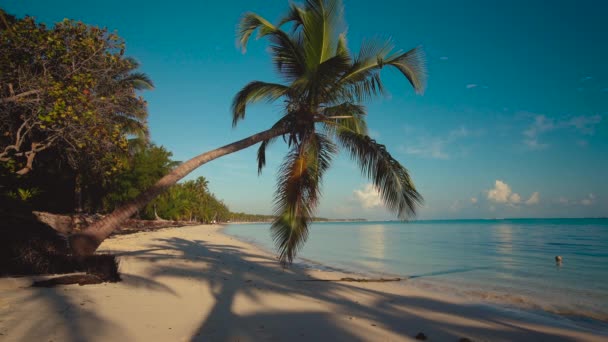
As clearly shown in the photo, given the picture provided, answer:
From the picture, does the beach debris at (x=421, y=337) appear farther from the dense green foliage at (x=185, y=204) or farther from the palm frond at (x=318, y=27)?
the dense green foliage at (x=185, y=204)

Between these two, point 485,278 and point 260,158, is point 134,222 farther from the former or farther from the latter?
point 485,278

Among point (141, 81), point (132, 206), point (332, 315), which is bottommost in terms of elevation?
point (332, 315)

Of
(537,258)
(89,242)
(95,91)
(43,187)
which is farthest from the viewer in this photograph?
(43,187)

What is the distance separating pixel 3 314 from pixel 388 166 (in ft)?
21.3

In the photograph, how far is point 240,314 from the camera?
→ 13.9 feet

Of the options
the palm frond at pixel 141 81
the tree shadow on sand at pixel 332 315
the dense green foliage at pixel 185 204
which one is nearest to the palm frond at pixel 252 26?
the tree shadow on sand at pixel 332 315

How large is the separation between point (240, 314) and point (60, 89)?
572 cm

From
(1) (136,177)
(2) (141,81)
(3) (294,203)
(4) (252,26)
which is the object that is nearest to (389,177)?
(3) (294,203)

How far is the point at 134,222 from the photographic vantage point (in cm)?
3142

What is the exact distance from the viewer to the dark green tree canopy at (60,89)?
579 cm

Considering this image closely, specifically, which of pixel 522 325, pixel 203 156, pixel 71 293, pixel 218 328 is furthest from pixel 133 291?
pixel 522 325

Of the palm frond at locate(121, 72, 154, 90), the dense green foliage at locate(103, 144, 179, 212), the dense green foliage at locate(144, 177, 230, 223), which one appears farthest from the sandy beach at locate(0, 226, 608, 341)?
the dense green foliage at locate(144, 177, 230, 223)

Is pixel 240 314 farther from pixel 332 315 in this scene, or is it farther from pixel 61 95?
pixel 61 95

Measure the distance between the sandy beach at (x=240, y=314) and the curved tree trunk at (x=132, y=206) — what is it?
3.08 feet
